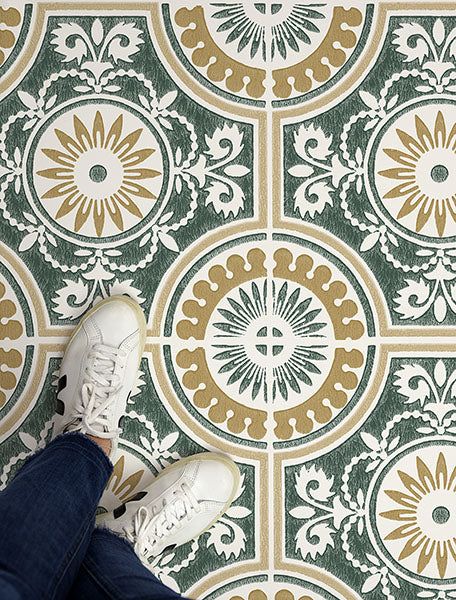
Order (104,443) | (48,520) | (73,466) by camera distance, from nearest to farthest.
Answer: (48,520) < (73,466) < (104,443)

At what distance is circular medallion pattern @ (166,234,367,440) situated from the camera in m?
1.06

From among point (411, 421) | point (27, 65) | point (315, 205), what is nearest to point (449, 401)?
point (411, 421)

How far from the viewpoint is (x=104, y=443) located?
104 cm

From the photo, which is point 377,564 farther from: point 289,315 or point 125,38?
point 125,38

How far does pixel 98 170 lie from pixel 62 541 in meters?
0.53

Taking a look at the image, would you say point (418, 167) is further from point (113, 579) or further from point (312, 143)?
point (113, 579)

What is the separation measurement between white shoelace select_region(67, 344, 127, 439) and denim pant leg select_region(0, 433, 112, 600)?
0.06 meters

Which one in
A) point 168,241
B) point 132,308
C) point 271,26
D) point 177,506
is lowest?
point 177,506

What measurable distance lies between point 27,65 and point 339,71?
459 millimetres

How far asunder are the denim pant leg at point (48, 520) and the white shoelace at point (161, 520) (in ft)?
0.35

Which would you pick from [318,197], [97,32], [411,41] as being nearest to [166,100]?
[97,32]

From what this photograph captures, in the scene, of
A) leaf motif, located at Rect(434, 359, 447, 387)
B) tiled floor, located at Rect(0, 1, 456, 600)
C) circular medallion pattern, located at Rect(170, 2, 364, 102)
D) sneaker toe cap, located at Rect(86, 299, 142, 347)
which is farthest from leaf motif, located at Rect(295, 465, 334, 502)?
circular medallion pattern, located at Rect(170, 2, 364, 102)

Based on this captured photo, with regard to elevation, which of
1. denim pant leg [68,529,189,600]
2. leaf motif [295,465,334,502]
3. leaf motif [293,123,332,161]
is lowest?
denim pant leg [68,529,189,600]

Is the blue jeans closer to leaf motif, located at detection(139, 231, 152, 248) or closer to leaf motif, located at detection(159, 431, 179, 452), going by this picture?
leaf motif, located at detection(159, 431, 179, 452)
